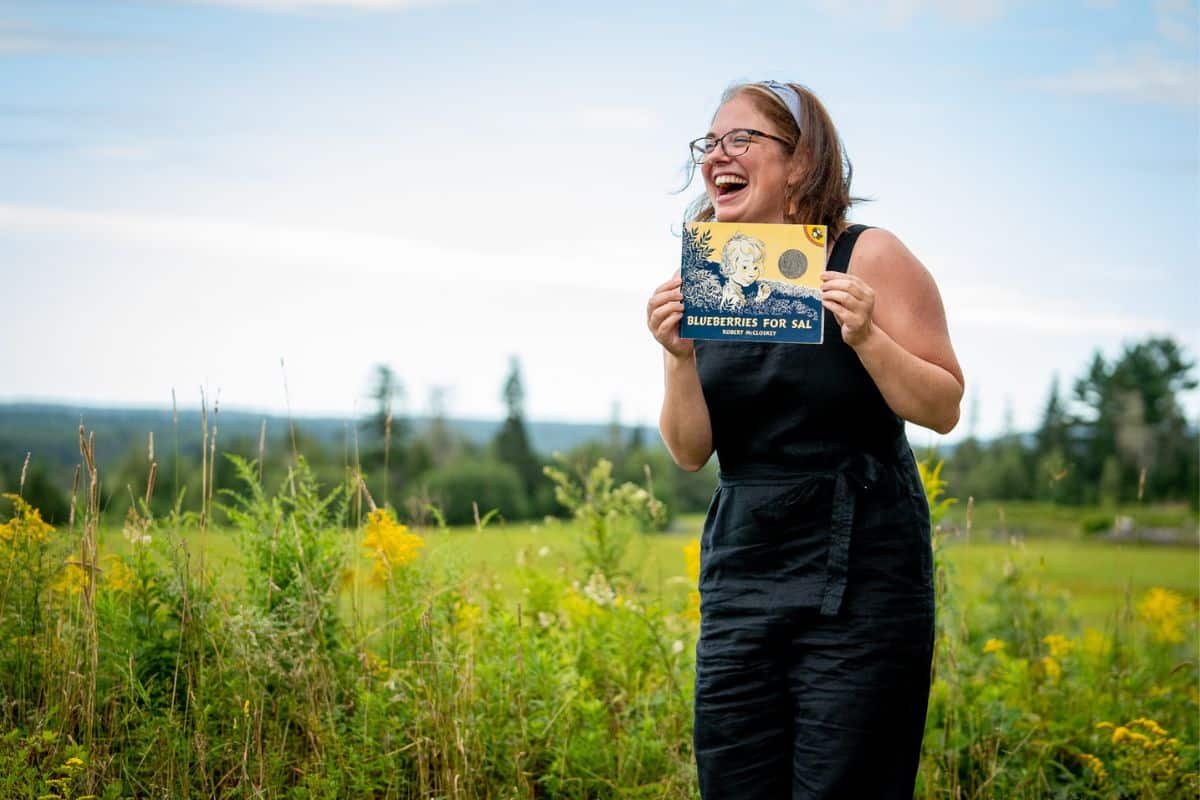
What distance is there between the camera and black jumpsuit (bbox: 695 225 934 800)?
2.45 meters

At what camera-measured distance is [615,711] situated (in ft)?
13.8

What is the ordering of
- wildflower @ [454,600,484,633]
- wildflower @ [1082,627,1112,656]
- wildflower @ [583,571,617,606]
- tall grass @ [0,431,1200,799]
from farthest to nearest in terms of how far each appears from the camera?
wildflower @ [1082,627,1112,656] < wildflower @ [583,571,617,606] < wildflower @ [454,600,484,633] < tall grass @ [0,431,1200,799]

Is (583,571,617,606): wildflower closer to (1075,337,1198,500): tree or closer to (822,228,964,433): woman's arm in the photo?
(822,228,964,433): woman's arm

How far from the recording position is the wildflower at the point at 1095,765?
3838mm

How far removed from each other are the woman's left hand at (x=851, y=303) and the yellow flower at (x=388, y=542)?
2.05m

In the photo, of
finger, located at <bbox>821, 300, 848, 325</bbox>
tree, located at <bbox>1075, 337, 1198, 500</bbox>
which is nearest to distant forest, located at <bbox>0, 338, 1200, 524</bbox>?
tree, located at <bbox>1075, 337, 1198, 500</bbox>

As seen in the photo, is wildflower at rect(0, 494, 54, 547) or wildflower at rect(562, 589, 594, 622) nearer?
wildflower at rect(0, 494, 54, 547)

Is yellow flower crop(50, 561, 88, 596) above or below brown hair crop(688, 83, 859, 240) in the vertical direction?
Result: below

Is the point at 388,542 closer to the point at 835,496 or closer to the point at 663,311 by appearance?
the point at 663,311

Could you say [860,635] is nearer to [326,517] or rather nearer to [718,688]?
[718,688]

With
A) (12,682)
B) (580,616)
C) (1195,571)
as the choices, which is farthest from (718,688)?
(1195,571)

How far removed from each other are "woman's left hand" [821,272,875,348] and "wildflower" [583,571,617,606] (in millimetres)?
2313

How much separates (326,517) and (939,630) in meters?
2.28

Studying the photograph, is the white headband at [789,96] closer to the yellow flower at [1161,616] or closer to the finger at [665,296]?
the finger at [665,296]
